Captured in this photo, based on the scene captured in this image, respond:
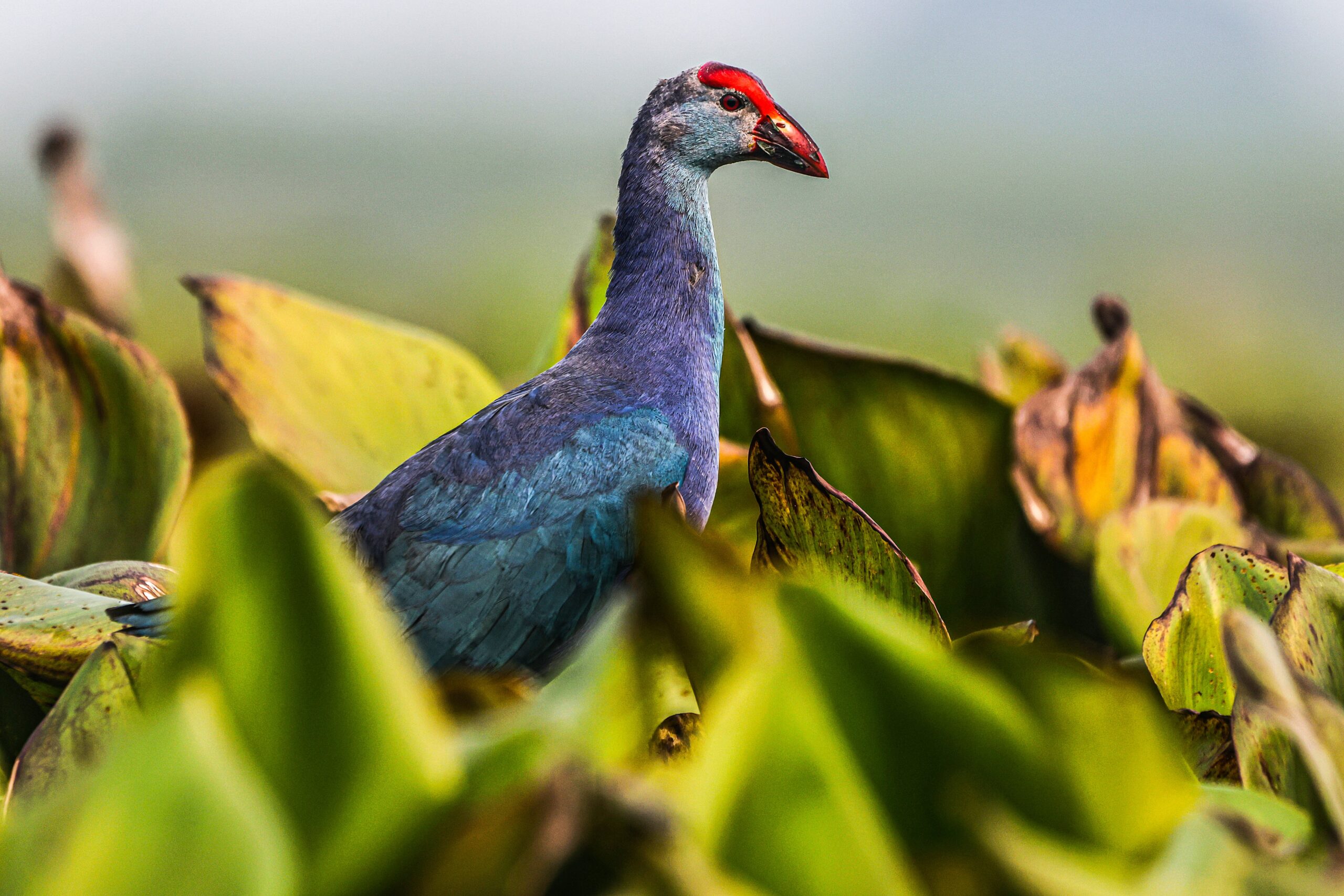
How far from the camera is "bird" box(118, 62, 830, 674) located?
4.00 feet

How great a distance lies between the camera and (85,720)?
0.67m

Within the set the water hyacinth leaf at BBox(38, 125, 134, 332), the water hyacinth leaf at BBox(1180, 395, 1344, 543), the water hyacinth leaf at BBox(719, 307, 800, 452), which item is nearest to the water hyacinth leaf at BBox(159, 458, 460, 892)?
the water hyacinth leaf at BBox(719, 307, 800, 452)

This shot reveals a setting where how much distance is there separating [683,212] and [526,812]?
4.41 feet

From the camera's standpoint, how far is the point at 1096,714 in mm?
405

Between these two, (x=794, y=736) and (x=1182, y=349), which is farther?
(x=1182, y=349)

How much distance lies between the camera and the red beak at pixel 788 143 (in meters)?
1.64

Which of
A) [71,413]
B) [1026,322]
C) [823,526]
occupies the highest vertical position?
[823,526]

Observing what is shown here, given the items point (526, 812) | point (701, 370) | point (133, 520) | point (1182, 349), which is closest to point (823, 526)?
point (526, 812)

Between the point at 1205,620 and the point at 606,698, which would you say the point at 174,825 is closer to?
the point at 606,698

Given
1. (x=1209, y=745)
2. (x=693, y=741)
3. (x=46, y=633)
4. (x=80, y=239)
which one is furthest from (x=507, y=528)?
(x=80, y=239)

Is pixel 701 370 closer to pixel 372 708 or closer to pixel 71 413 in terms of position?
pixel 71 413

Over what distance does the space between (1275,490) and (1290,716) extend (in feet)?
3.51

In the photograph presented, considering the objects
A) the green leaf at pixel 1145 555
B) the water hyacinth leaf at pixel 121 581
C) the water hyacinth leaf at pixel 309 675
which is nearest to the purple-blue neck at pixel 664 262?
the green leaf at pixel 1145 555

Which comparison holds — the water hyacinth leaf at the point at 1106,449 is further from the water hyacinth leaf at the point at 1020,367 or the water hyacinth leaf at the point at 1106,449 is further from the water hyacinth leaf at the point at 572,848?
the water hyacinth leaf at the point at 572,848
